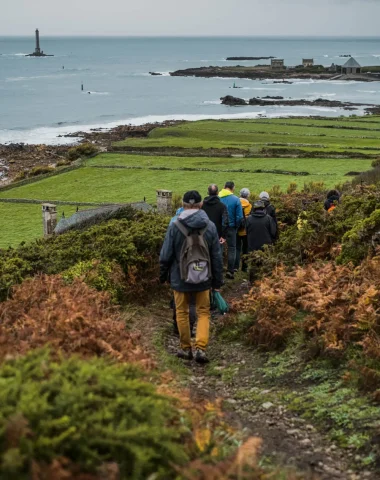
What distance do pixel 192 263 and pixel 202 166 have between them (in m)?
31.9

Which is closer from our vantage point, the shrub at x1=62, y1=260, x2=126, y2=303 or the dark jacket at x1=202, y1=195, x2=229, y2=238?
the shrub at x1=62, y1=260, x2=126, y2=303

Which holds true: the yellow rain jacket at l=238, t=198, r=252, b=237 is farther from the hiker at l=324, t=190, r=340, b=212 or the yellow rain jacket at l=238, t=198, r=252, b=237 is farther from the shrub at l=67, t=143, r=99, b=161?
the shrub at l=67, t=143, r=99, b=161

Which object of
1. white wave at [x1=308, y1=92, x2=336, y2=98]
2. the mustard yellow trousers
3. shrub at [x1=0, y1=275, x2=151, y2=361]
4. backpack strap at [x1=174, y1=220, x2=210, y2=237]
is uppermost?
white wave at [x1=308, y1=92, x2=336, y2=98]

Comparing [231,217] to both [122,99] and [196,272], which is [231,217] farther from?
[122,99]

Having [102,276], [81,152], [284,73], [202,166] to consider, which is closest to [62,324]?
[102,276]

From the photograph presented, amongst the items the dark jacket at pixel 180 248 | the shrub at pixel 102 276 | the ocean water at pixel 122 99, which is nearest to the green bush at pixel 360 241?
the dark jacket at pixel 180 248

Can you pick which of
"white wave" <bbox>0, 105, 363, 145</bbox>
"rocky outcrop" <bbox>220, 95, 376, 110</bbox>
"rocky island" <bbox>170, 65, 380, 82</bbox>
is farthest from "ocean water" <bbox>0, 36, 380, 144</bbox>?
"rocky island" <bbox>170, 65, 380, 82</bbox>

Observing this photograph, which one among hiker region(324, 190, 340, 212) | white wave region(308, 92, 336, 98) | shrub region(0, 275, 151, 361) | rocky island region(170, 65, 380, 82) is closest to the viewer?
shrub region(0, 275, 151, 361)

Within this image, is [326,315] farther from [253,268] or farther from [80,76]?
[80,76]

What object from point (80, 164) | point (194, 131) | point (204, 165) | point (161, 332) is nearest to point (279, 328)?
point (161, 332)

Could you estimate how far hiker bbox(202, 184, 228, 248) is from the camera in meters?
11.3

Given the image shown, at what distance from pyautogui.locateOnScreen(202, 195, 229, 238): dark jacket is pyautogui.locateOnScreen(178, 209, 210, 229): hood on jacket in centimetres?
339

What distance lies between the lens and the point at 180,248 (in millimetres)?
7973

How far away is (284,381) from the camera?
280 inches
